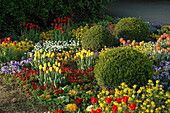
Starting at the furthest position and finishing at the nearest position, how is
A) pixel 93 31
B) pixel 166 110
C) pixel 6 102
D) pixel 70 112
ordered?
pixel 93 31 → pixel 6 102 → pixel 70 112 → pixel 166 110

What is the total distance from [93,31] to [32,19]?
3.58 meters

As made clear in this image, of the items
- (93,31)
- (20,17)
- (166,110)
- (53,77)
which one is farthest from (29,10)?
(166,110)

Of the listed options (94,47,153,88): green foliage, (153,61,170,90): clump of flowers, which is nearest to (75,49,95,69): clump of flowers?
(94,47,153,88): green foliage

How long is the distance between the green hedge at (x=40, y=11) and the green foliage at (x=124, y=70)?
5312 mm

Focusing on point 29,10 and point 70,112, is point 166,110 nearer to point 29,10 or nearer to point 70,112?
point 70,112

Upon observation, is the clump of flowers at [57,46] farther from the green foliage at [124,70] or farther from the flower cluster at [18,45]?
the green foliage at [124,70]

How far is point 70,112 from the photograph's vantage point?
4.31 meters

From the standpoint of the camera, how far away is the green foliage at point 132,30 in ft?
25.1

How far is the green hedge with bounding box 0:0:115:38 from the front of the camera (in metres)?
9.09

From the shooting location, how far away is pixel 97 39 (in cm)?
700

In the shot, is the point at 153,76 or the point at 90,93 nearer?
the point at 90,93

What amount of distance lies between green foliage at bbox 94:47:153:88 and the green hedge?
5312mm

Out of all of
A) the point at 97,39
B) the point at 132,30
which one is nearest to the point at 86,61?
the point at 97,39

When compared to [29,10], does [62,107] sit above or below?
below
